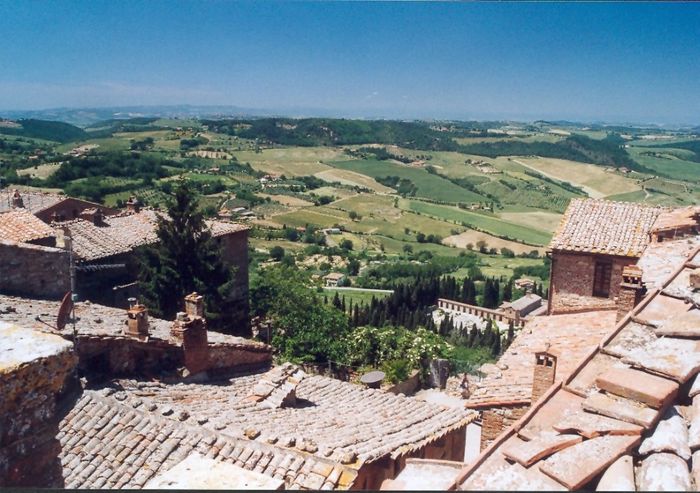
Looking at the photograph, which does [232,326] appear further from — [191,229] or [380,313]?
[380,313]

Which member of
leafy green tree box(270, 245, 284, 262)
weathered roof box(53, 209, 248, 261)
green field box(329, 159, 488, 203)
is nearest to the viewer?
weathered roof box(53, 209, 248, 261)

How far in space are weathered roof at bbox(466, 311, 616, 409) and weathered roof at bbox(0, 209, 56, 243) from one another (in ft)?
31.4

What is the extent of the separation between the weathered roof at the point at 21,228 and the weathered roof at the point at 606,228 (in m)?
10.7

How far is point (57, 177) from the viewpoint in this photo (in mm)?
49938

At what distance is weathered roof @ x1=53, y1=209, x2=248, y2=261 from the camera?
613 inches

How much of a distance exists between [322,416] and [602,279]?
6.85m

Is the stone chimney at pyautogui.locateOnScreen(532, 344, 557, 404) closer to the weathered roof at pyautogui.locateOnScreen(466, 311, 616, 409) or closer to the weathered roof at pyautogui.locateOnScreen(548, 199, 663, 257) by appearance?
the weathered roof at pyautogui.locateOnScreen(466, 311, 616, 409)

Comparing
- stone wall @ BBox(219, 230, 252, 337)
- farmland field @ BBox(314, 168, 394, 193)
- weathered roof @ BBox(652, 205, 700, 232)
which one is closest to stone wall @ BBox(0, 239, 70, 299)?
weathered roof @ BBox(652, 205, 700, 232)

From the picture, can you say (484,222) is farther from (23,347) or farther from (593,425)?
(23,347)

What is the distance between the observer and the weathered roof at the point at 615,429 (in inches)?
77.1

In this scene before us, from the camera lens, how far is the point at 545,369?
20.9 ft

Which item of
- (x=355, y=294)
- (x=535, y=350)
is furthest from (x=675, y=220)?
(x=355, y=294)

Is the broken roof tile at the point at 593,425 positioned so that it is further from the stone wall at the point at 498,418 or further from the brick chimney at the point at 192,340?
the brick chimney at the point at 192,340

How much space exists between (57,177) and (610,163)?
72563mm
